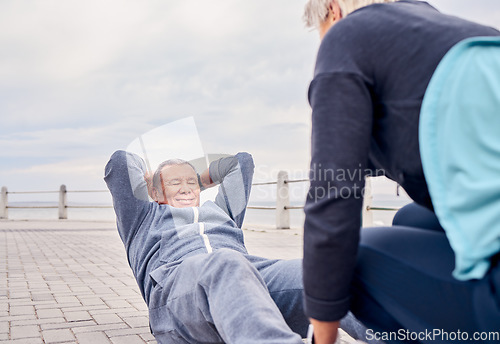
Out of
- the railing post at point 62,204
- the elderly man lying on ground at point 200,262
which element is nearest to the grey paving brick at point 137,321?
the elderly man lying on ground at point 200,262

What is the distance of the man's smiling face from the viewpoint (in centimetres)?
297

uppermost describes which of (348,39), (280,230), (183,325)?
(348,39)

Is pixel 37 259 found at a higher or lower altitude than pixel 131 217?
lower

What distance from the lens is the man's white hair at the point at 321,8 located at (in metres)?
1.34

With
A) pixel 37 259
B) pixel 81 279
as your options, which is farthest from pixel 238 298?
pixel 37 259

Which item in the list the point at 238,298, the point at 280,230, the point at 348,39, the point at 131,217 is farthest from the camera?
the point at 280,230

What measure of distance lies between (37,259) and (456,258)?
6205 millimetres

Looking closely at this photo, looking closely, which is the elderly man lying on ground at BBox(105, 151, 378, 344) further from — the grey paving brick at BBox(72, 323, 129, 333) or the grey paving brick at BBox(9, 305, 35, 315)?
the grey paving brick at BBox(9, 305, 35, 315)

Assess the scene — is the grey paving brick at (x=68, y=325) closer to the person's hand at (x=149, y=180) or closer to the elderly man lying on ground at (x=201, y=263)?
the elderly man lying on ground at (x=201, y=263)

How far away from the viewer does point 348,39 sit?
44.7 inches

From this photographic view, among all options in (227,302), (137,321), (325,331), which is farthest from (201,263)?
(137,321)

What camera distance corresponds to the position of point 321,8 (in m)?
1.38

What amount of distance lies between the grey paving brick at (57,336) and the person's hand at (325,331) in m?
1.95

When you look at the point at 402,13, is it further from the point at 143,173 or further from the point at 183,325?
the point at 143,173
